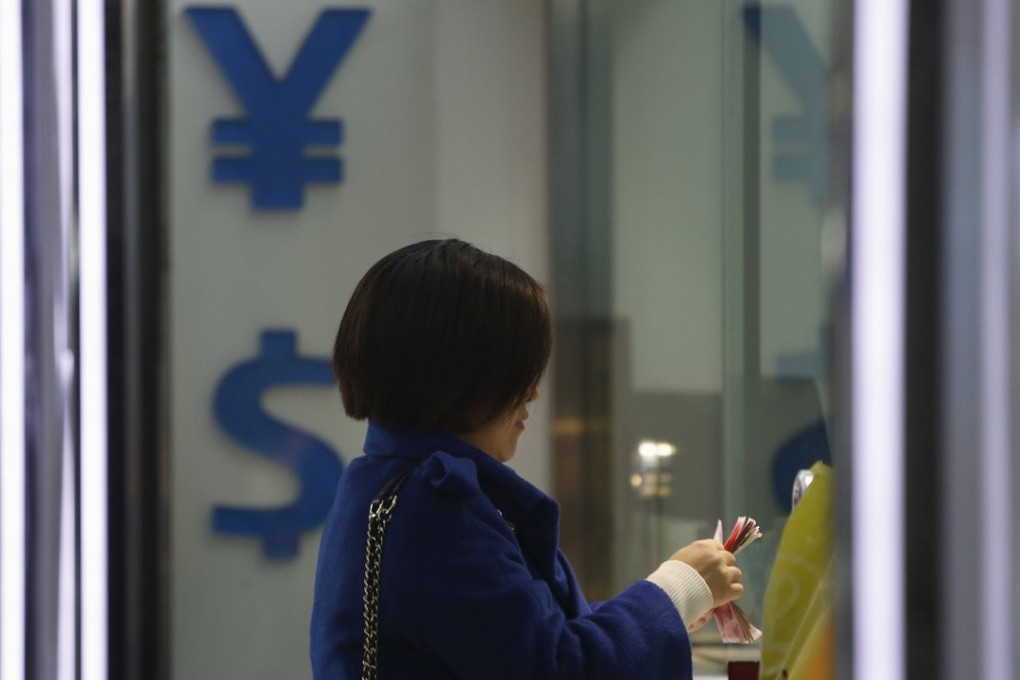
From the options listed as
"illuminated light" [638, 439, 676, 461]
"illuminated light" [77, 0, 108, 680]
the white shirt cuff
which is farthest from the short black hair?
"illuminated light" [638, 439, 676, 461]

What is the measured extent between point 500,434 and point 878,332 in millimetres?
428

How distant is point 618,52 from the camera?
8.67 ft

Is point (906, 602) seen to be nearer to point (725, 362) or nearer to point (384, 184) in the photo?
point (725, 362)

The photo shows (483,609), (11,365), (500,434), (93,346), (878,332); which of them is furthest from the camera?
(93,346)

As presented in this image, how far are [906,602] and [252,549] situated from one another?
7.14 feet

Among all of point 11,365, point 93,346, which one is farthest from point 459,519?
point 93,346

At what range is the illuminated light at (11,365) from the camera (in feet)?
4.45

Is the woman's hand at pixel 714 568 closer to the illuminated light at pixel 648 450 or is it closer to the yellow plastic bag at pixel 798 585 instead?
the yellow plastic bag at pixel 798 585

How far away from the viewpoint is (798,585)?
4.54 feet

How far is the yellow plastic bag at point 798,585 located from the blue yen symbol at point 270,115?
1749 mm

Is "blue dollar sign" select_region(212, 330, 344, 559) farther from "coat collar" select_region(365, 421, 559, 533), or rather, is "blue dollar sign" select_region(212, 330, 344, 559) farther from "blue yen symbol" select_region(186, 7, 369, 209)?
"coat collar" select_region(365, 421, 559, 533)

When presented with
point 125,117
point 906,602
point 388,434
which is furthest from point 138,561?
point 906,602

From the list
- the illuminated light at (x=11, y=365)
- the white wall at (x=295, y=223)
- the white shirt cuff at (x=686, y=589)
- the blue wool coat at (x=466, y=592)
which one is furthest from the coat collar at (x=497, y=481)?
the white wall at (x=295, y=223)

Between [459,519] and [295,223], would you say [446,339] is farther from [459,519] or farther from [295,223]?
[295,223]
